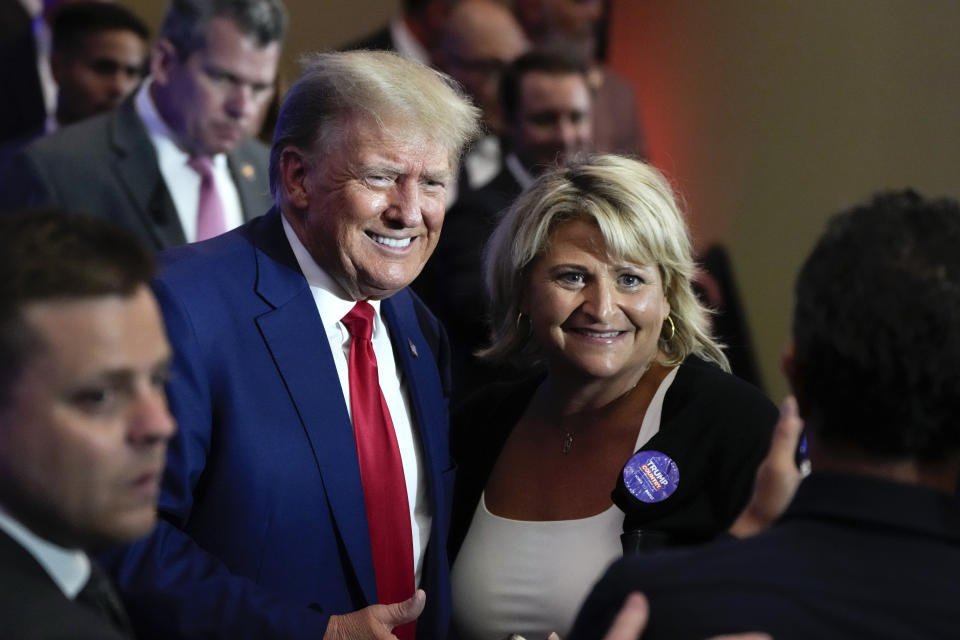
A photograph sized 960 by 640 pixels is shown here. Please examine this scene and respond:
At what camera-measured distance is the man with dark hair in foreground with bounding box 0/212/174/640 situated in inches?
46.0

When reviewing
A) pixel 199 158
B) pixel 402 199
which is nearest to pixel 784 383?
pixel 199 158

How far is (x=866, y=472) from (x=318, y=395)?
3.74ft

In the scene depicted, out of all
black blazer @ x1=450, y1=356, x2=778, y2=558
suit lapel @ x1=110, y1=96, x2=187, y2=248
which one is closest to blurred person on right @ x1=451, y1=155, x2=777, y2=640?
black blazer @ x1=450, y1=356, x2=778, y2=558

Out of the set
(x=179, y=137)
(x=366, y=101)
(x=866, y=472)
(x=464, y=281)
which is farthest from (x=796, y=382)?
(x=179, y=137)

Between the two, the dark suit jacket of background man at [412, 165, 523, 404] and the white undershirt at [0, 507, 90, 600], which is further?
the dark suit jacket of background man at [412, 165, 523, 404]

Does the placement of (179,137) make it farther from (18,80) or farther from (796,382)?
(796,382)

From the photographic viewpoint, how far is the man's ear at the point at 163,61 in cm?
356

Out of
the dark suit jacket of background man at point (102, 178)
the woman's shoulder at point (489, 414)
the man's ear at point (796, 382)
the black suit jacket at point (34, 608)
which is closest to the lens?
the black suit jacket at point (34, 608)

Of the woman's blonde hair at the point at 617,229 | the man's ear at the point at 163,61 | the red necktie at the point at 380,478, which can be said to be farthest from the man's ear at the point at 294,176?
the man's ear at the point at 163,61

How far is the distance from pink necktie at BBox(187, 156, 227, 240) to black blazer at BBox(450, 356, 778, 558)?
136 cm

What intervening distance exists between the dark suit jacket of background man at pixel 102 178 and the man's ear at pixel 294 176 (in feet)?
3.58

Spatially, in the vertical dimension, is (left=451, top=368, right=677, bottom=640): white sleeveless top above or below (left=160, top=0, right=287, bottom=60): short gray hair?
below

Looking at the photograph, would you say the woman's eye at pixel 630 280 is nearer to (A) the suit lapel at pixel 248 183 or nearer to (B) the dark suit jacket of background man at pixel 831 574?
(B) the dark suit jacket of background man at pixel 831 574

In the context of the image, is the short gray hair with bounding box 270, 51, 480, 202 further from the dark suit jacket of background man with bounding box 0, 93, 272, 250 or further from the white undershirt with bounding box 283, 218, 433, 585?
the dark suit jacket of background man with bounding box 0, 93, 272, 250
